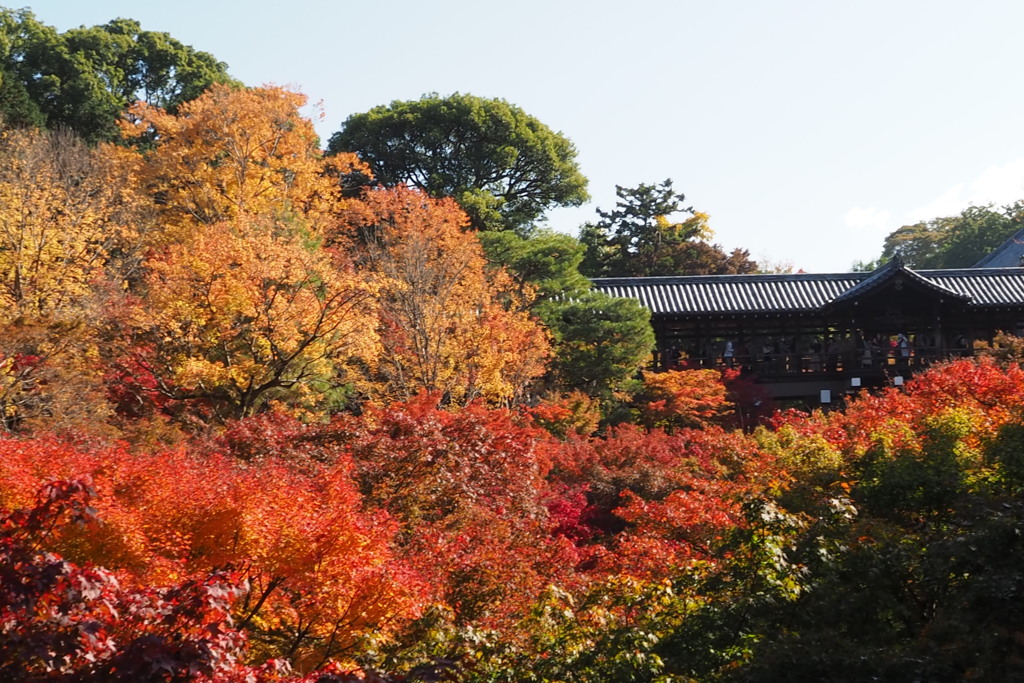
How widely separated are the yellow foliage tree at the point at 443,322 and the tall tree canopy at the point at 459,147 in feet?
53.3

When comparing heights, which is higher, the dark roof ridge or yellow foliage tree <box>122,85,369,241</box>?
yellow foliage tree <box>122,85,369,241</box>

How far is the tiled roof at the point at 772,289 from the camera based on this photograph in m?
32.3

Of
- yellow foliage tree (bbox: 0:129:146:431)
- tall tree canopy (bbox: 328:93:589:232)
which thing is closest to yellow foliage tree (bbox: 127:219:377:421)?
yellow foliage tree (bbox: 0:129:146:431)

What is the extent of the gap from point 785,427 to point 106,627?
10454 millimetres

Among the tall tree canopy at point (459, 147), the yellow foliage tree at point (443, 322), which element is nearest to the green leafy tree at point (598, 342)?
the yellow foliage tree at point (443, 322)

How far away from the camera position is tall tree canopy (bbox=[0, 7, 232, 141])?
120 feet

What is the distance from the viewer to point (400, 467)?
13.5m

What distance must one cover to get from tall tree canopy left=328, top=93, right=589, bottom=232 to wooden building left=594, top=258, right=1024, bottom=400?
10.4m

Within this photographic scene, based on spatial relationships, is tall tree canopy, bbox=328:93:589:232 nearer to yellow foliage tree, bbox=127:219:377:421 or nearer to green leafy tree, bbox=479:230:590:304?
green leafy tree, bbox=479:230:590:304

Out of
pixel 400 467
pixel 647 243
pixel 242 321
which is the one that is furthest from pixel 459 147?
pixel 400 467

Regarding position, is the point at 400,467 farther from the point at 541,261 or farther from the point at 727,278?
the point at 727,278

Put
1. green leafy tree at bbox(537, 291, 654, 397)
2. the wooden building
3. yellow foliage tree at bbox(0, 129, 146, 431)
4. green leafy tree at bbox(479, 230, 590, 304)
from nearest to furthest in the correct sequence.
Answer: yellow foliage tree at bbox(0, 129, 146, 431) < green leafy tree at bbox(537, 291, 654, 397) < green leafy tree at bbox(479, 230, 590, 304) < the wooden building

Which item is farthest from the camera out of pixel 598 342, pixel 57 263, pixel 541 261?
pixel 541 261

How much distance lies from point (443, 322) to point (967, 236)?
131 feet
